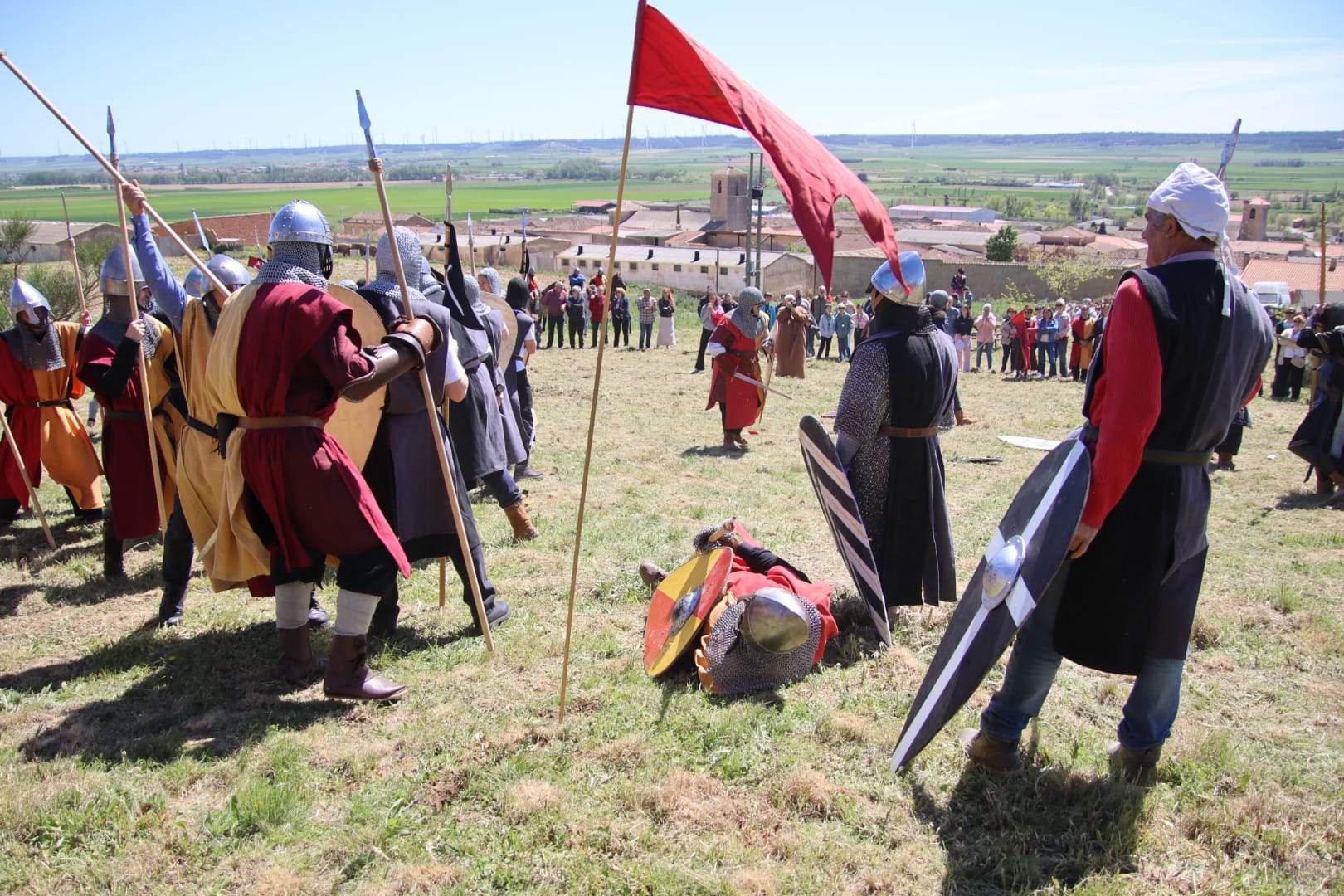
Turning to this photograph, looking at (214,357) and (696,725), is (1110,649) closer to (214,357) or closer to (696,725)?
(696,725)

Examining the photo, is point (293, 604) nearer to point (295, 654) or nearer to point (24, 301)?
point (295, 654)

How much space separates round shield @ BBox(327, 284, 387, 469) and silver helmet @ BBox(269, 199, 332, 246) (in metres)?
0.55

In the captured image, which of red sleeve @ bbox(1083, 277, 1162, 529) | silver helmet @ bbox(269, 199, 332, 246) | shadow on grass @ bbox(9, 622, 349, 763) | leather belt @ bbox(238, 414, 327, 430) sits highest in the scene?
silver helmet @ bbox(269, 199, 332, 246)

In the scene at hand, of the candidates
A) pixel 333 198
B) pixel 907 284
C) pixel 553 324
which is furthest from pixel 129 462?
pixel 333 198

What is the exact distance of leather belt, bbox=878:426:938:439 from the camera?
420cm

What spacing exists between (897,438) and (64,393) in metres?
5.53

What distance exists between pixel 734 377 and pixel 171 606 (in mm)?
5700

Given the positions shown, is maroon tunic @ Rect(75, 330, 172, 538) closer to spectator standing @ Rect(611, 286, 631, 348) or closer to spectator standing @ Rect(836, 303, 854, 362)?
spectator standing @ Rect(611, 286, 631, 348)

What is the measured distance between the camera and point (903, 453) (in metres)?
4.22

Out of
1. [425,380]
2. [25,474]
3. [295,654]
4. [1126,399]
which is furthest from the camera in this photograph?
[25,474]

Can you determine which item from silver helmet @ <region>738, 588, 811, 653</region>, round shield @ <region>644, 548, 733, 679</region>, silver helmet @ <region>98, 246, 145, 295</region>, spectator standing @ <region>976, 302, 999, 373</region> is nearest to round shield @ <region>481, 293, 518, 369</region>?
silver helmet @ <region>98, 246, 145, 295</region>

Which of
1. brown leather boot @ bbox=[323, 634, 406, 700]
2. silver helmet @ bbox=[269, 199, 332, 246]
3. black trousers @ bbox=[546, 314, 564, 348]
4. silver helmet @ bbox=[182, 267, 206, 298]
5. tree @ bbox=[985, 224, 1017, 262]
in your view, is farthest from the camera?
tree @ bbox=[985, 224, 1017, 262]

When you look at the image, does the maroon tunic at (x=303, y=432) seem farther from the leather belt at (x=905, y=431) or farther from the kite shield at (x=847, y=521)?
the leather belt at (x=905, y=431)

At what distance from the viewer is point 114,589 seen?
508 cm
